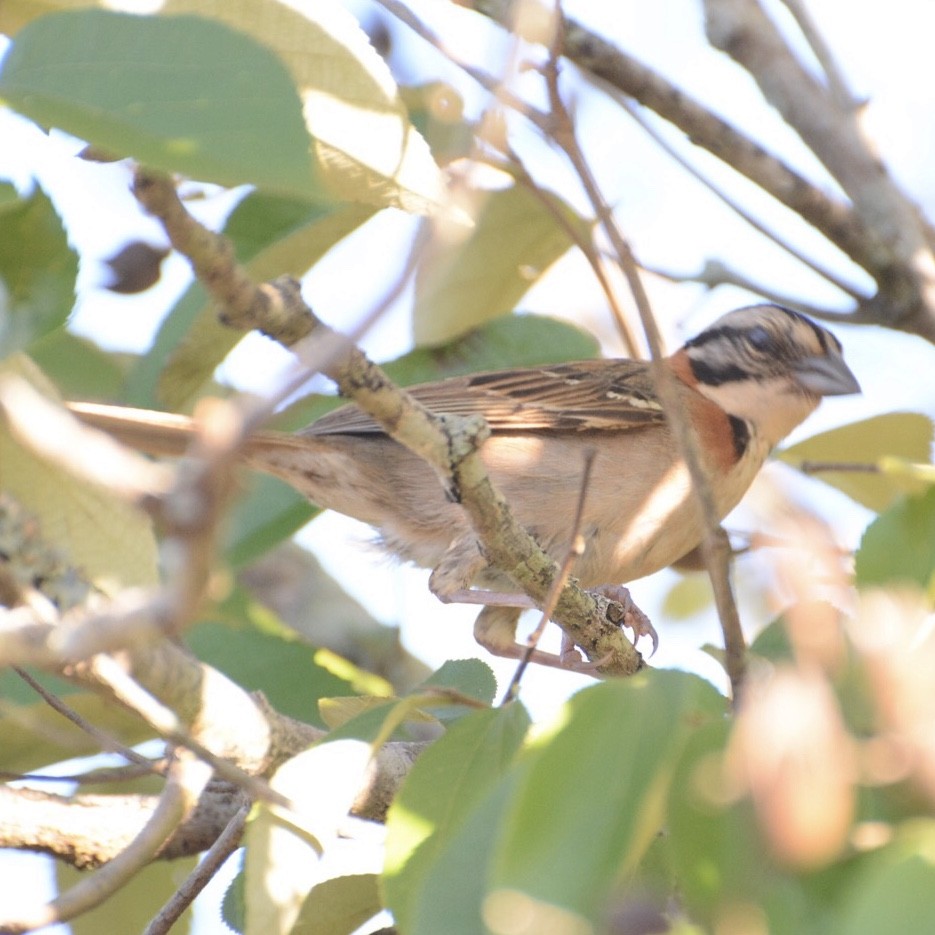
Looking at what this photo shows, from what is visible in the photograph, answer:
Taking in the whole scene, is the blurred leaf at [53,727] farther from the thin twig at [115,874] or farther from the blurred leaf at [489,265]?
the blurred leaf at [489,265]

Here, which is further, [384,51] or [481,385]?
[481,385]

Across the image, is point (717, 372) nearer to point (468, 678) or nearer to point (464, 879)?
point (468, 678)

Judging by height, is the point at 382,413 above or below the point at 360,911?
above

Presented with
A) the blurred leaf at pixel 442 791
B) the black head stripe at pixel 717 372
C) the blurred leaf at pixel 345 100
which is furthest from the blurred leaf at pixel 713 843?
the black head stripe at pixel 717 372

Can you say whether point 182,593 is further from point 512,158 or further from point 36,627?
point 512,158

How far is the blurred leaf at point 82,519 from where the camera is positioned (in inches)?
81.0

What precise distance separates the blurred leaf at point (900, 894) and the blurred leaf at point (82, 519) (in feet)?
4.10

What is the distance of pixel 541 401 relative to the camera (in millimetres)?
5102

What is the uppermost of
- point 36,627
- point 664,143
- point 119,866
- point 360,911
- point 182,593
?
point 664,143

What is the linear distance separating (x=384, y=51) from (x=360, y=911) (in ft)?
9.74

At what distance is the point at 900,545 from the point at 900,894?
891mm

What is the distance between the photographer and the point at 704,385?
19.0ft

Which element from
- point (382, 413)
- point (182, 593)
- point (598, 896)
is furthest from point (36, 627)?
point (382, 413)

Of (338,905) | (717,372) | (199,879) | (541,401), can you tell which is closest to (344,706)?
(338,905)
